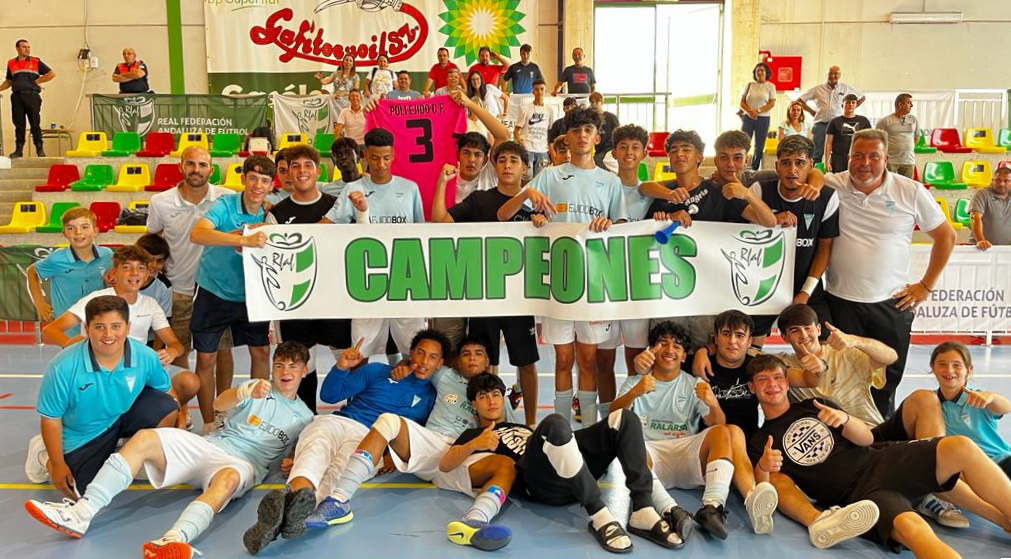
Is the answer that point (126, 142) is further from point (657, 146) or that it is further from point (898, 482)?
point (898, 482)

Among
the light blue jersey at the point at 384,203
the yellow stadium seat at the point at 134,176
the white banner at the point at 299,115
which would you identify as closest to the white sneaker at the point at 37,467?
the light blue jersey at the point at 384,203

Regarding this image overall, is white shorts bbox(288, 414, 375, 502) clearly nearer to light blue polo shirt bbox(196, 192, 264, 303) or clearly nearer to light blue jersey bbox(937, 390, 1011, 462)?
light blue polo shirt bbox(196, 192, 264, 303)

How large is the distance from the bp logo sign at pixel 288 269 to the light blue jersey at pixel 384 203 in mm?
349

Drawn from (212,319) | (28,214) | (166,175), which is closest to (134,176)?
(166,175)

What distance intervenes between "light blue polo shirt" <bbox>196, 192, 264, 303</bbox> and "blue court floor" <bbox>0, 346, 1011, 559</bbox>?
1559mm

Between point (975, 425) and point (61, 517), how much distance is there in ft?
18.2

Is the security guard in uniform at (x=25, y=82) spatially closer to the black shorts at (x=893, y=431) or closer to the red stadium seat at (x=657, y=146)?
the red stadium seat at (x=657, y=146)

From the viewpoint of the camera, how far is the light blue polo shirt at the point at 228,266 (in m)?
6.02

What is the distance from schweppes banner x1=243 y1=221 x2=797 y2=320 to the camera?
5.84m

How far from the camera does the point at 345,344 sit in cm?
629

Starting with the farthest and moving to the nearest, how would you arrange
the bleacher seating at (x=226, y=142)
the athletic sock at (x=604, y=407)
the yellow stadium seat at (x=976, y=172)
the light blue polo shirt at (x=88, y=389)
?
the bleacher seating at (x=226, y=142), the yellow stadium seat at (x=976, y=172), the athletic sock at (x=604, y=407), the light blue polo shirt at (x=88, y=389)

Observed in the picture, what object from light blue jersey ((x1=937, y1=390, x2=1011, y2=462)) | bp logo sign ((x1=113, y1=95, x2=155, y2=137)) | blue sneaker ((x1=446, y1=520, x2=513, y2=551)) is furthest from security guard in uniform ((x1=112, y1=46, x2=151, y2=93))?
light blue jersey ((x1=937, y1=390, x2=1011, y2=462))

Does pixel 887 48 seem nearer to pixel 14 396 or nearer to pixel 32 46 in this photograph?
pixel 14 396

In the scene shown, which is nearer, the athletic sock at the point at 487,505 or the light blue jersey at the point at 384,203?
the athletic sock at the point at 487,505
